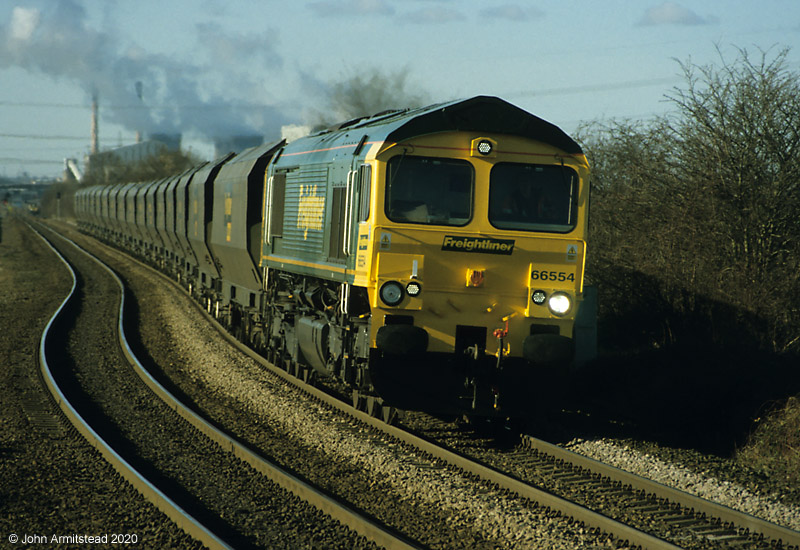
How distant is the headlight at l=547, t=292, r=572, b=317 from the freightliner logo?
2.31 feet


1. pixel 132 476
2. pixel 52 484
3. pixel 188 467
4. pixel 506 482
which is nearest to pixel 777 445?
pixel 506 482

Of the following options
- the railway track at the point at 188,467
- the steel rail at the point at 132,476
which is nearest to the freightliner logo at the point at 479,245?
the railway track at the point at 188,467

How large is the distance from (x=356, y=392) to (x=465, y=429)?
151cm

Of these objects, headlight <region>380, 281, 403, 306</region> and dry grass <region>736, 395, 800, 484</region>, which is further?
headlight <region>380, 281, 403, 306</region>

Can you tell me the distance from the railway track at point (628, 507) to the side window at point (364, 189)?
2.52 m

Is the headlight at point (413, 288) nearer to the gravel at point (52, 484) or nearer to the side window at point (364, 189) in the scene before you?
the side window at point (364, 189)

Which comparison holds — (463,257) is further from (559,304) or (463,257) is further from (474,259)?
(559,304)

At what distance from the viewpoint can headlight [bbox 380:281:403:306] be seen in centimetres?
928

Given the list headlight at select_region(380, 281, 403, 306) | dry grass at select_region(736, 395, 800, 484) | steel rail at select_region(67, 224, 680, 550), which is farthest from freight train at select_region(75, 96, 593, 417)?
dry grass at select_region(736, 395, 800, 484)

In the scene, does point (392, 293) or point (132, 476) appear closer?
point (132, 476)

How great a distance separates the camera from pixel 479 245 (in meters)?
9.44

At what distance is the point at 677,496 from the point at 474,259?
3.28 meters

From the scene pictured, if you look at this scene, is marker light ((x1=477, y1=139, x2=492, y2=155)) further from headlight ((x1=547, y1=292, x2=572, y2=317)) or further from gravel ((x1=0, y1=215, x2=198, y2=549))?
gravel ((x1=0, y1=215, x2=198, y2=549))

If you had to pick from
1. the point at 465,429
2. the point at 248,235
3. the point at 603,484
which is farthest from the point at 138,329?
the point at 603,484
